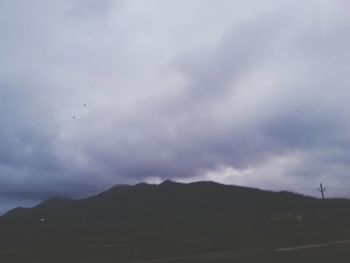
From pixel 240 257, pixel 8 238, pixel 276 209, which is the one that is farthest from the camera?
pixel 276 209

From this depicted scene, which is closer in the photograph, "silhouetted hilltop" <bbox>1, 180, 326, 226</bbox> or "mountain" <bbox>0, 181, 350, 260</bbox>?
"mountain" <bbox>0, 181, 350, 260</bbox>

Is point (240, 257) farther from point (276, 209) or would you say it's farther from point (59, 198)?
point (59, 198)

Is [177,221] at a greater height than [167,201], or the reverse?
[167,201]

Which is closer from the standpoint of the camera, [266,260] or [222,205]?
[266,260]

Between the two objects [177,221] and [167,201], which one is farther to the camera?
[167,201]

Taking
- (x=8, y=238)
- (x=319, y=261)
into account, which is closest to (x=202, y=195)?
(x=8, y=238)

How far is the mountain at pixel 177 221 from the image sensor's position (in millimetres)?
31711

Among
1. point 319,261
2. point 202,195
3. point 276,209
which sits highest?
point 202,195

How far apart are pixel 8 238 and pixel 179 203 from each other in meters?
83.3

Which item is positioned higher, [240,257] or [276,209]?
[276,209]

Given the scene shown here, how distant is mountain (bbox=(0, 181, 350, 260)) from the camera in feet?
104

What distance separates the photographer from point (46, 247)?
30.5 meters

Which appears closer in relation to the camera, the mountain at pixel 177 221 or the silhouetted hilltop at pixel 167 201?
the mountain at pixel 177 221

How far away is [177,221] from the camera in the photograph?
67000mm
